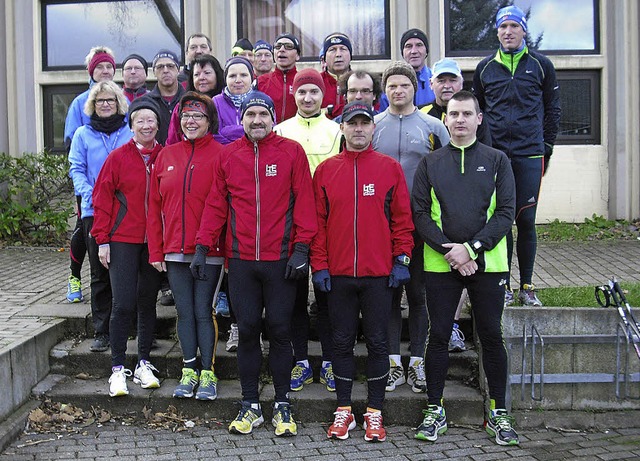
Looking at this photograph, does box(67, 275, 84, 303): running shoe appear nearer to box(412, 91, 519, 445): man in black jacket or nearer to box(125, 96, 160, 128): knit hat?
box(125, 96, 160, 128): knit hat

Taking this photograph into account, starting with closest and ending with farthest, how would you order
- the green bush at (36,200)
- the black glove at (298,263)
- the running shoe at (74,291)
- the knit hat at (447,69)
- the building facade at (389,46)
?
1. the black glove at (298,263)
2. the knit hat at (447,69)
3. the running shoe at (74,291)
4. the green bush at (36,200)
5. the building facade at (389,46)

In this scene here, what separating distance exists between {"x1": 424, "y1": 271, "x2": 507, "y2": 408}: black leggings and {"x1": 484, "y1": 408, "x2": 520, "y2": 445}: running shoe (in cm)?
6

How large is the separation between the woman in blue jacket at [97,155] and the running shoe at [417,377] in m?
2.40

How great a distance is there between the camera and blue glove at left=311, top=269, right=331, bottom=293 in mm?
5227

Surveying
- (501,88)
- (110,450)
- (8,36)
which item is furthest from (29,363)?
(8,36)

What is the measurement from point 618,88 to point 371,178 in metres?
7.17

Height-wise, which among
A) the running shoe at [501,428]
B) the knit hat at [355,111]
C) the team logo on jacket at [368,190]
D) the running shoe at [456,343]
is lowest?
the running shoe at [501,428]

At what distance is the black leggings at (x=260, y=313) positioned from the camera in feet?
17.4

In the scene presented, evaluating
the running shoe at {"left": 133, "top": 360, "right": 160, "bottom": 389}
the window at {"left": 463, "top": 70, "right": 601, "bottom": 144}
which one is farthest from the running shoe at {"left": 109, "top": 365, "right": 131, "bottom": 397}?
the window at {"left": 463, "top": 70, "right": 601, "bottom": 144}

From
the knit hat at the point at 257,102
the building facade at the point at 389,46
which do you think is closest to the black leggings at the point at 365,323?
the knit hat at the point at 257,102

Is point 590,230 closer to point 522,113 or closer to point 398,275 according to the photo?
point 522,113

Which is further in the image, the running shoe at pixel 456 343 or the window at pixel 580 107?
the window at pixel 580 107

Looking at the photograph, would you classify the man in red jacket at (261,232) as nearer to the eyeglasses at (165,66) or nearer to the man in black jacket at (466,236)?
the man in black jacket at (466,236)

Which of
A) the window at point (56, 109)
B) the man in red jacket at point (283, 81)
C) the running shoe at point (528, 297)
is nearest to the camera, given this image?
the running shoe at point (528, 297)
